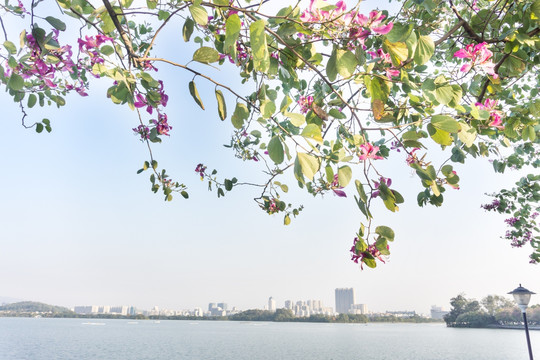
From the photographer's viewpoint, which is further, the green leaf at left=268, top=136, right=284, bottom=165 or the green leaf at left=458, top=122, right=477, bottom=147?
the green leaf at left=458, top=122, right=477, bottom=147

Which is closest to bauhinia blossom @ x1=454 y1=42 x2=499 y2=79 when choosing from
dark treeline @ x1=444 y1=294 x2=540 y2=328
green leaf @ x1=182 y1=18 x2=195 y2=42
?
green leaf @ x1=182 y1=18 x2=195 y2=42

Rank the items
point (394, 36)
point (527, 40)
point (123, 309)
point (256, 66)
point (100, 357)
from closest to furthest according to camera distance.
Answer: point (256, 66) → point (394, 36) → point (527, 40) → point (100, 357) → point (123, 309)

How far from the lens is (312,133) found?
69 centimetres

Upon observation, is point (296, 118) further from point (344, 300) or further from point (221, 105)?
point (344, 300)

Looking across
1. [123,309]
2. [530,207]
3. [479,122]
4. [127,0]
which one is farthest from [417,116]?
[123,309]

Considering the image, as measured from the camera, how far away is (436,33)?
209 cm

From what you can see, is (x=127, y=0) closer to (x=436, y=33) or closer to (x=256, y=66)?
(x=256, y=66)

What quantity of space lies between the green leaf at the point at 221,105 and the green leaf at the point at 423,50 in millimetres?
509

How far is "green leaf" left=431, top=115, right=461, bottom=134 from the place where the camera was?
0.81 meters

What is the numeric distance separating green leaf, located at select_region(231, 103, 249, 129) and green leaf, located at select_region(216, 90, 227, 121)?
0.11 feet

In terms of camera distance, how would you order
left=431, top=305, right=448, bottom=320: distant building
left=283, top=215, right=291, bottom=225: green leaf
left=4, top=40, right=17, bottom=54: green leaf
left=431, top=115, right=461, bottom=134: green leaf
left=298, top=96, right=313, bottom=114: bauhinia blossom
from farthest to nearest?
left=431, top=305, right=448, bottom=320: distant building → left=283, top=215, right=291, bottom=225: green leaf → left=298, top=96, right=313, bottom=114: bauhinia blossom → left=4, top=40, right=17, bottom=54: green leaf → left=431, top=115, right=461, bottom=134: green leaf

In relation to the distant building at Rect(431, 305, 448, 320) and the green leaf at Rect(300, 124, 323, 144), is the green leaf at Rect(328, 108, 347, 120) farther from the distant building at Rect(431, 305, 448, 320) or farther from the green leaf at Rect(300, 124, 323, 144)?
the distant building at Rect(431, 305, 448, 320)

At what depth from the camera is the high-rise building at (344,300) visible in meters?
113

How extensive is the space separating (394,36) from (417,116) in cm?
75
